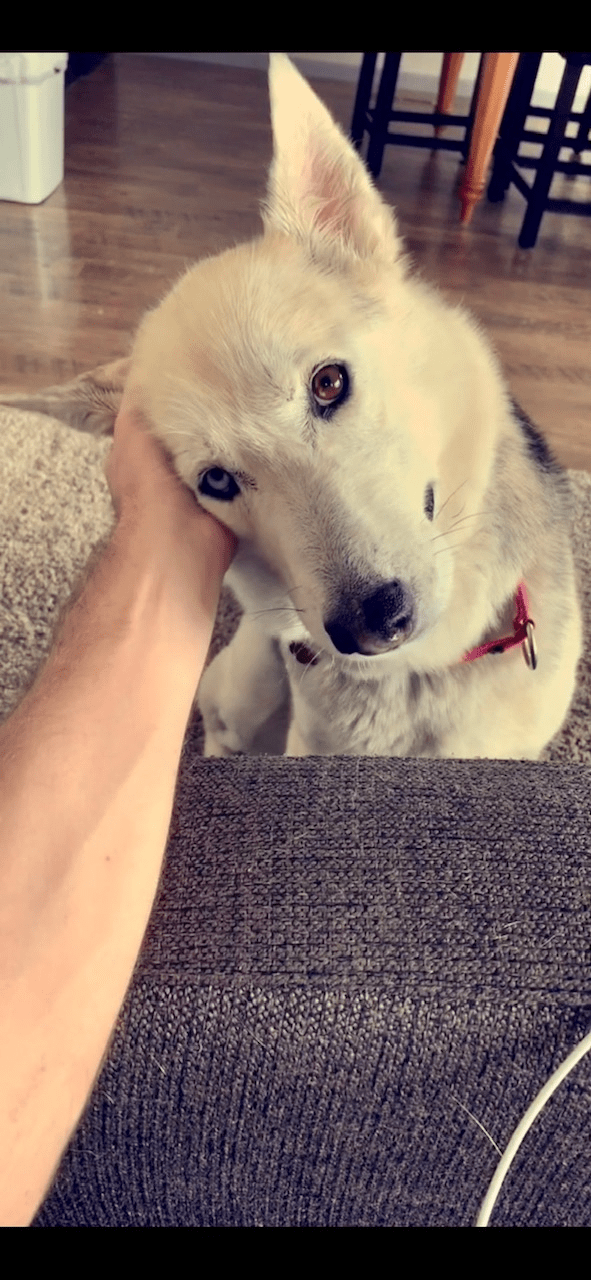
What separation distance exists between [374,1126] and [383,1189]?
0.10m

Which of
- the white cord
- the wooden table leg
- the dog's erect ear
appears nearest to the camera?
the white cord

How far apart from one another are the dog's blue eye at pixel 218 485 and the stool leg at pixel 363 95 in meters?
3.39

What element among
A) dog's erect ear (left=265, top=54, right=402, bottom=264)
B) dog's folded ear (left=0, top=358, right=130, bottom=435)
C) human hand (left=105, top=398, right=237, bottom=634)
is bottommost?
human hand (left=105, top=398, right=237, bottom=634)

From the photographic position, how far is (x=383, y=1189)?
0.66 m

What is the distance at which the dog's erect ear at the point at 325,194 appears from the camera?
3.12ft

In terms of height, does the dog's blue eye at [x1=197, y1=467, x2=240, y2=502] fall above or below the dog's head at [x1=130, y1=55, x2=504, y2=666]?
below

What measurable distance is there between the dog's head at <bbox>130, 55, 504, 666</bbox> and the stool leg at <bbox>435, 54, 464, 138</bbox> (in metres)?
3.66

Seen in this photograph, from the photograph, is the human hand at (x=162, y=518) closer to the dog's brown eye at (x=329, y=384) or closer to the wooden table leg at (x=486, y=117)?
the dog's brown eye at (x=329, y=384)

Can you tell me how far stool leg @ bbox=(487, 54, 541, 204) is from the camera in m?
3.53

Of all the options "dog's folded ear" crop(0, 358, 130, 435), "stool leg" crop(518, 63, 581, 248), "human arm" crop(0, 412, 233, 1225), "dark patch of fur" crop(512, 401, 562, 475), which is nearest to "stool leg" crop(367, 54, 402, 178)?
"stool leg" crop(518, 63, 581, 248)

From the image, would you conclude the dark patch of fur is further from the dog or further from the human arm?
the human arm

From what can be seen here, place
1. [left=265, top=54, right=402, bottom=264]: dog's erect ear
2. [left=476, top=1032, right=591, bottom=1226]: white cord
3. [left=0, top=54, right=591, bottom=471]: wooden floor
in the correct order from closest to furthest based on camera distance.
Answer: [left=476, top=1032, right=591, bottom=1226]: white cord, [left=265, top=54, right=402, bottom=264]: dog's erect ear, [left=0, top=54, right=591, bottom=471]: wooden floor

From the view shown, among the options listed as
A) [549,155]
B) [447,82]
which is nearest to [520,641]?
[549,155]

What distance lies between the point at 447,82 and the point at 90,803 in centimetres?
457
